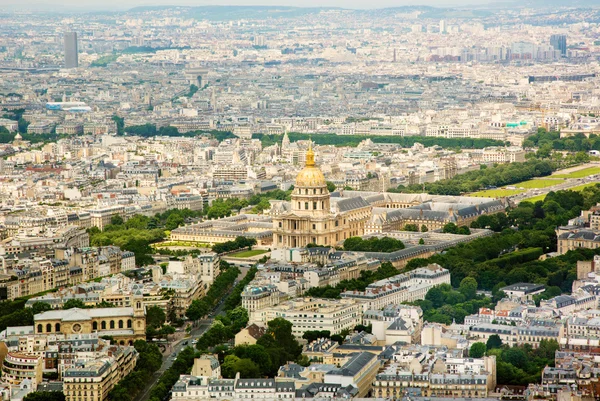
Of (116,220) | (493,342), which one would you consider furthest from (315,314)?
(116,220)

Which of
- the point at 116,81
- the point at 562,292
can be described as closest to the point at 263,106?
the point at 116,81

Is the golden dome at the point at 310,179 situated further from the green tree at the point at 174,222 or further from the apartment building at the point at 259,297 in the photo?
the apartment building at the point at 259,297

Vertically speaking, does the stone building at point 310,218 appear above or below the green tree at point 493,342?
below

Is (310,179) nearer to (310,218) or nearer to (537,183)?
(310,218)

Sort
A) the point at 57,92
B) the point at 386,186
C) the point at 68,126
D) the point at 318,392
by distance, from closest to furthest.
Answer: the point at 318,392 < the point at 386,186 < the point at 68,126 < the point at 57,92

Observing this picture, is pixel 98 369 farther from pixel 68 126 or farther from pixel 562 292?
pixel 68 126

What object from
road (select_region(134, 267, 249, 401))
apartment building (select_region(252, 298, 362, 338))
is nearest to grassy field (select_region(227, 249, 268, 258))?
road (select_region(134, 267, 249, 401))

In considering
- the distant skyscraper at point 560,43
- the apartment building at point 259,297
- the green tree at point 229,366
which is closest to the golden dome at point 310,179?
the apartment building at point 259,297
